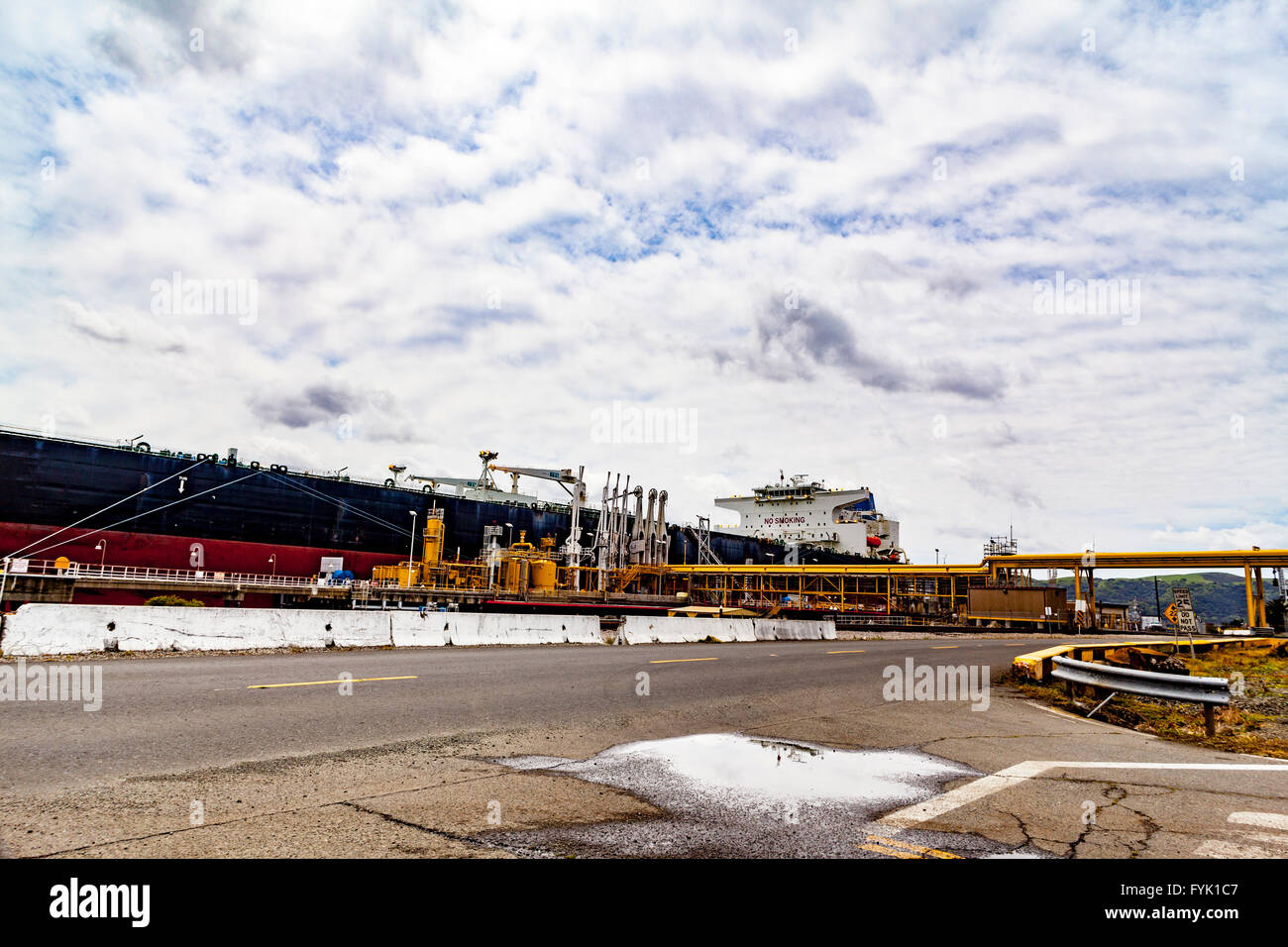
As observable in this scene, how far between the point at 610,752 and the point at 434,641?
37.9ft

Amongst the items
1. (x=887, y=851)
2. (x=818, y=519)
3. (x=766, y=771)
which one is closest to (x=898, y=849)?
(x=887, y=851)

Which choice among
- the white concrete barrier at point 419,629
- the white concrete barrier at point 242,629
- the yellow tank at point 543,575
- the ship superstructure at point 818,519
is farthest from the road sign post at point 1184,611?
the ship superstructure at point 818,519

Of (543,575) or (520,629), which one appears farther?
(543,575)

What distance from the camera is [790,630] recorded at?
27469mm

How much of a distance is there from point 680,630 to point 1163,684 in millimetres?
15091

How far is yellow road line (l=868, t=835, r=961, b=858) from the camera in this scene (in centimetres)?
357

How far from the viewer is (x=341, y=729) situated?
259 inches

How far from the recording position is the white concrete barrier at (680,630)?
20750 mm

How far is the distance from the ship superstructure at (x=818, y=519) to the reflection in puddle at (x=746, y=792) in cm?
7906

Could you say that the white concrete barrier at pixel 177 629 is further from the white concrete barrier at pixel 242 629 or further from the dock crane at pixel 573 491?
the dock crane at pixel 573 491

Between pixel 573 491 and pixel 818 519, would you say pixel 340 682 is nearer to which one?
pixel 573 491

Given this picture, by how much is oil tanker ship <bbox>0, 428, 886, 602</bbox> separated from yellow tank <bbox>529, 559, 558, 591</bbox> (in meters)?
7.15
